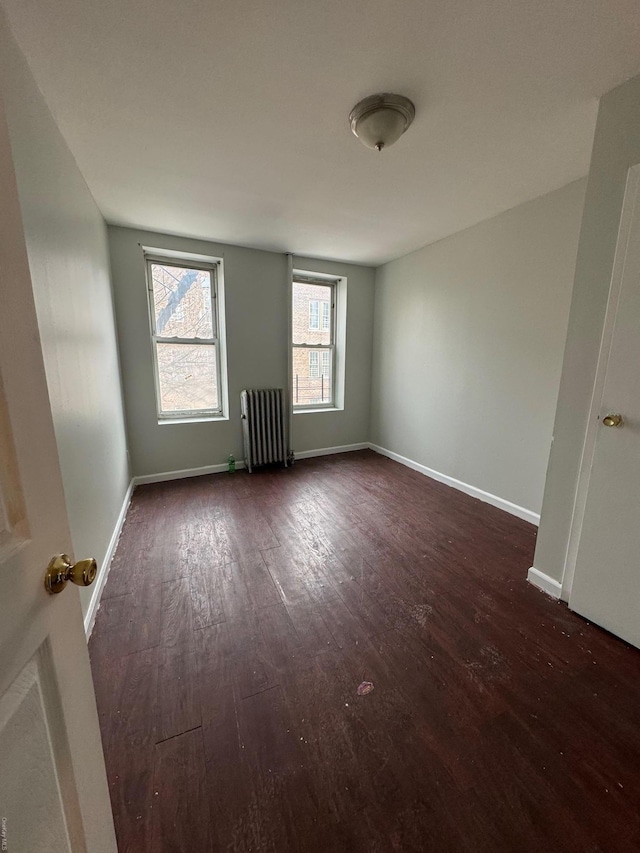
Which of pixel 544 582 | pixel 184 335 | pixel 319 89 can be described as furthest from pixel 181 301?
pixel 544 582

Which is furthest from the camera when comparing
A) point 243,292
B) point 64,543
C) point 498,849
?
point 243,292

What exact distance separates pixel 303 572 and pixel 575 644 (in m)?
1.37

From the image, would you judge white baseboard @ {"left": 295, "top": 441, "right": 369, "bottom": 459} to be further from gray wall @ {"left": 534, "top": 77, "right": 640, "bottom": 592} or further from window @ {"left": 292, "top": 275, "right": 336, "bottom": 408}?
gray wall @ {"left": 534, "top": 77, "right": 640, "bottom": 592}

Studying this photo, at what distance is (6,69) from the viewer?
1.10 metres

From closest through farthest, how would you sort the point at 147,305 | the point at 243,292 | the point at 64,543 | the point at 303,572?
the point at 64,543
the point at 303,572
the point at 147,305
the point at 243,292

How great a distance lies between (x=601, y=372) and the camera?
59.4 inches

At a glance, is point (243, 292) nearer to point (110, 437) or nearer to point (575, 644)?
point (110, 437)

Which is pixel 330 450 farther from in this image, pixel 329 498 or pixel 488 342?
pixel 488 342

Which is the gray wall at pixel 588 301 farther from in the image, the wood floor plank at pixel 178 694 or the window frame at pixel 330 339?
Answer: the window frame at pixel 330 339

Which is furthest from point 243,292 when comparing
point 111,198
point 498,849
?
point 498,849

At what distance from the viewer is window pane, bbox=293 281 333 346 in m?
3.92

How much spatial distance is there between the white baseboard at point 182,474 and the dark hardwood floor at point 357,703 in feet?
3.87

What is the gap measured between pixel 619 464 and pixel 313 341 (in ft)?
10.5

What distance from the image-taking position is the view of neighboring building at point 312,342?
12.9ft
